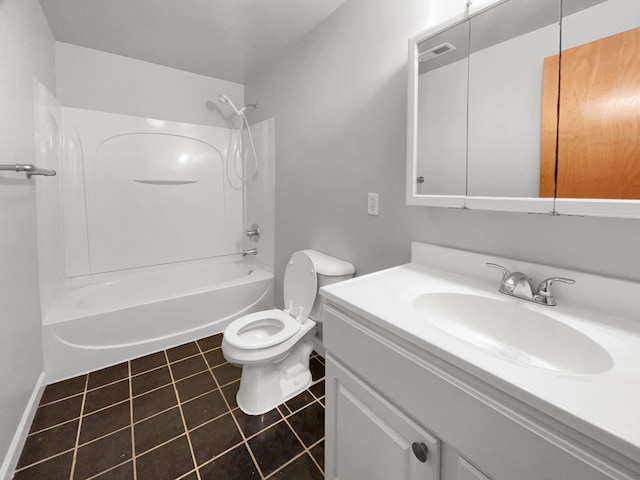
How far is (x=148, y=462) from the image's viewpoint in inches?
48.6

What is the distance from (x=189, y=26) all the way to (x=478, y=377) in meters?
2.43

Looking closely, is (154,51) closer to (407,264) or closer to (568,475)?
(407,264)

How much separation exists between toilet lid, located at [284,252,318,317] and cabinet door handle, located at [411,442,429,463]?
1.02m

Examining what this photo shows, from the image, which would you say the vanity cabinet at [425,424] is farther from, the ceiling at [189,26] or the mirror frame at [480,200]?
the ceiling at [189,26]

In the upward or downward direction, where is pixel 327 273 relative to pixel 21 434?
upward

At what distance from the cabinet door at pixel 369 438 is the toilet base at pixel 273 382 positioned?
58 centimetres

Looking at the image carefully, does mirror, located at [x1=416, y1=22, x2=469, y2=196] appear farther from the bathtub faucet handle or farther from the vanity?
the bathtub faucet handle

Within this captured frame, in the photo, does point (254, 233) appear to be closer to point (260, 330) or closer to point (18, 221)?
point (260, 330)

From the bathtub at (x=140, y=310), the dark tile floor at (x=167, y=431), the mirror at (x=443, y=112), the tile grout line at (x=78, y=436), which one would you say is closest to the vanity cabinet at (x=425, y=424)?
the dark tile floor at (x=167, y=431)

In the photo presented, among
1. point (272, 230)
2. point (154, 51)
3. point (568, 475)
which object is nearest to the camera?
point (568, 475)

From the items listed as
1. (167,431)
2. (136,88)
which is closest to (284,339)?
(167,431)

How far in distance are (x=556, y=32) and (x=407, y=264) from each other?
3.01 ft

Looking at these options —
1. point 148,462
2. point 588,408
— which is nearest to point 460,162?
point 588,408

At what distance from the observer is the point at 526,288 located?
92 centimetres
